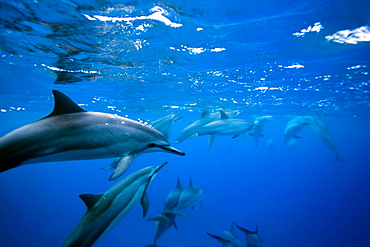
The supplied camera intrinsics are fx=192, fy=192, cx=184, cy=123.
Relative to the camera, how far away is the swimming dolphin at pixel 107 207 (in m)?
2.72

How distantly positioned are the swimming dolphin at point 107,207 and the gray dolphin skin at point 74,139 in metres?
0.80

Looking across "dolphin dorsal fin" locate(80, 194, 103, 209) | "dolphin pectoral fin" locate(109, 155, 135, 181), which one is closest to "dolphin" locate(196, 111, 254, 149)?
"dolphin dorsal fin" locate(80, 194, 103, 209)

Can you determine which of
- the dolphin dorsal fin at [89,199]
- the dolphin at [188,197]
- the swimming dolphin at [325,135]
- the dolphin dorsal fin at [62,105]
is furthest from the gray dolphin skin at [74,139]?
the swimming dolphin at [325,135]

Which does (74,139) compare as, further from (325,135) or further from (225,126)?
(325,135)

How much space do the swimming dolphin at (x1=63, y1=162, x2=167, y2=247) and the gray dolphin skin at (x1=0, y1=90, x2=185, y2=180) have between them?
803 millimetres

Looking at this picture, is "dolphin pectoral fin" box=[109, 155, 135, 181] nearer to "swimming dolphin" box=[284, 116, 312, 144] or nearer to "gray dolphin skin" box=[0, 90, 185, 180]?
"gray dolphin skin" box=[0, 90, 185, 180]

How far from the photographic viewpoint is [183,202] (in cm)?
858

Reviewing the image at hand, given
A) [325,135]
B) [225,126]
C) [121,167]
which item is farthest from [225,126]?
[325,135]

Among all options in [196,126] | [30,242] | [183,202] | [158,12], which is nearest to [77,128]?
[196,126]

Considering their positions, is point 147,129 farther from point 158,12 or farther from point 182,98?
point 182,98

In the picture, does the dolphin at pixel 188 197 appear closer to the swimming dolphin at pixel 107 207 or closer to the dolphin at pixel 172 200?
the dolphin at pixel 172 200

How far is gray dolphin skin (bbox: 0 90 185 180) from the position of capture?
6.25ft

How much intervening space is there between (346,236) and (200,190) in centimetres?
2512

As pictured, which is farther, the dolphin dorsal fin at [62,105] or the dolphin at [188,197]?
the dolphin at [188,197]
